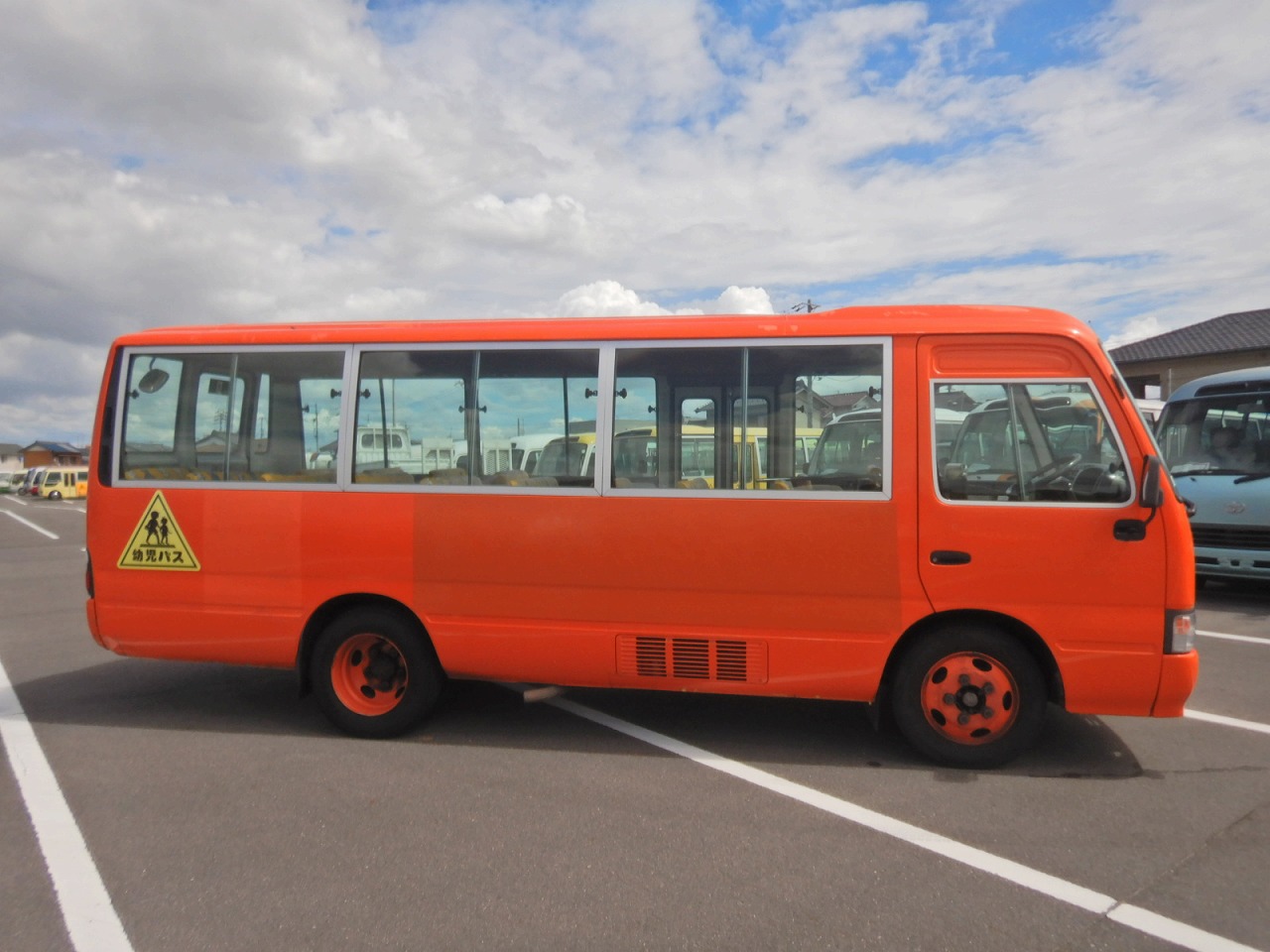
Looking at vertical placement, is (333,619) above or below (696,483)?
below

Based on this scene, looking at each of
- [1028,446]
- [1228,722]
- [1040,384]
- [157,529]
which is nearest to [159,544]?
[157,529]

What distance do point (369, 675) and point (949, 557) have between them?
3.36 meters

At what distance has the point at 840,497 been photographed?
15.6 feet

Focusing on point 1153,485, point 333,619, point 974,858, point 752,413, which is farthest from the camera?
point 333,619

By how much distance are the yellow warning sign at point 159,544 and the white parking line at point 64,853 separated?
1180 millimetres

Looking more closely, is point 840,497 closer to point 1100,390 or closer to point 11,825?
point 1100,390

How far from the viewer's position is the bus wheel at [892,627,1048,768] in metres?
4.66

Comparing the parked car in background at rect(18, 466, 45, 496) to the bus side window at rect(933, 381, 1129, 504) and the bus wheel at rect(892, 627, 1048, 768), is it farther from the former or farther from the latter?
the bus side window at rect(933, 381, 1129, 504)

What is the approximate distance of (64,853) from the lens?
3814mm

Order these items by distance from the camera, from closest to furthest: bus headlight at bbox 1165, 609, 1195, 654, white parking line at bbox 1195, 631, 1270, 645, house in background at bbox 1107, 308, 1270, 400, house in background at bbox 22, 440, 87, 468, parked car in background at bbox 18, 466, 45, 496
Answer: bus headlight at bbox 1165, 609, 1195, 654 < white parking line at bbox 1195, 631, 1270, 645 < house in background at bbox 1107, 308, 1270, 400 < parked car in background at bbox 18, 466, 45, 496 < house in background at bbox 22, 440, 87, 468

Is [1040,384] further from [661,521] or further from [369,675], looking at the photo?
[369,675]

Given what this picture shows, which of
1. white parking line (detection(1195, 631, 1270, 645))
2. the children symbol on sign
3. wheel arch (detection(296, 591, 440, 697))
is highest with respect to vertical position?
the children symbol on sign

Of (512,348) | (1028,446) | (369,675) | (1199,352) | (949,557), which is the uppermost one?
(1199,352)

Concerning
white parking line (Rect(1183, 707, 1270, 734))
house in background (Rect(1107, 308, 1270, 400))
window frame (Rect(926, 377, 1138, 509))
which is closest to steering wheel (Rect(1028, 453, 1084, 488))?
window frame (Rect(926, 377, 1138, 509))
